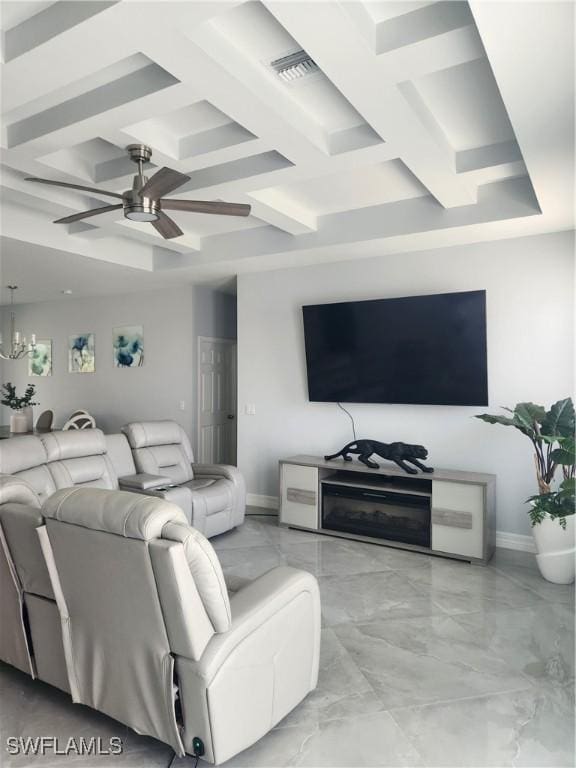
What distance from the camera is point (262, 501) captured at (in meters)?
5.63

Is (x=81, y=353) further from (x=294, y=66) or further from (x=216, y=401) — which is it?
(x=294, y=66)

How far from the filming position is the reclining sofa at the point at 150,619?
171 centimetres

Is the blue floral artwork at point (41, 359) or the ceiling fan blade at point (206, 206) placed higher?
the ceiling fan blade at point (206, 206)

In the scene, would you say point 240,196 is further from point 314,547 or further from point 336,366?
point 314,547

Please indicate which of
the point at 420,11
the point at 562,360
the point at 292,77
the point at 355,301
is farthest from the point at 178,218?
the point at 562,360

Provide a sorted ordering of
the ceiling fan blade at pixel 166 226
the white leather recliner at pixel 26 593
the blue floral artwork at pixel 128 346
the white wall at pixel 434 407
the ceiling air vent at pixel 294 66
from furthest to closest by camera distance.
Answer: the blue floral artwork at pixel 128 346, the white wall at pixel 434 407, the ceiling fan blade at pixel 166 226, the ceiling air vent at pixel 294 66, the white leather recliner at pixel 26 593

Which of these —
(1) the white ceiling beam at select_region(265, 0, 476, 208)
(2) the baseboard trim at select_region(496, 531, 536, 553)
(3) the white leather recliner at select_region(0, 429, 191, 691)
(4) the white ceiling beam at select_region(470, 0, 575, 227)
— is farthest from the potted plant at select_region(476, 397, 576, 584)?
(3) the white leather recliner at select_region(0, 429, 191, 691)

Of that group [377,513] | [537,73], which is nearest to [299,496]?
[377,513]

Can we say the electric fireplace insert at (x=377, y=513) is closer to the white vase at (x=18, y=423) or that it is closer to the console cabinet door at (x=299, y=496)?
the console cabinet door at (x=299, y=496)

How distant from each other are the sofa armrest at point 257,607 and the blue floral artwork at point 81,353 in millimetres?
6115

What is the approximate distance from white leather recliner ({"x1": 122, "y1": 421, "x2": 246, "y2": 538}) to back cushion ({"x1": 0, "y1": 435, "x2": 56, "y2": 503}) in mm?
1013

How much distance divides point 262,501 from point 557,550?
9.79 feet
